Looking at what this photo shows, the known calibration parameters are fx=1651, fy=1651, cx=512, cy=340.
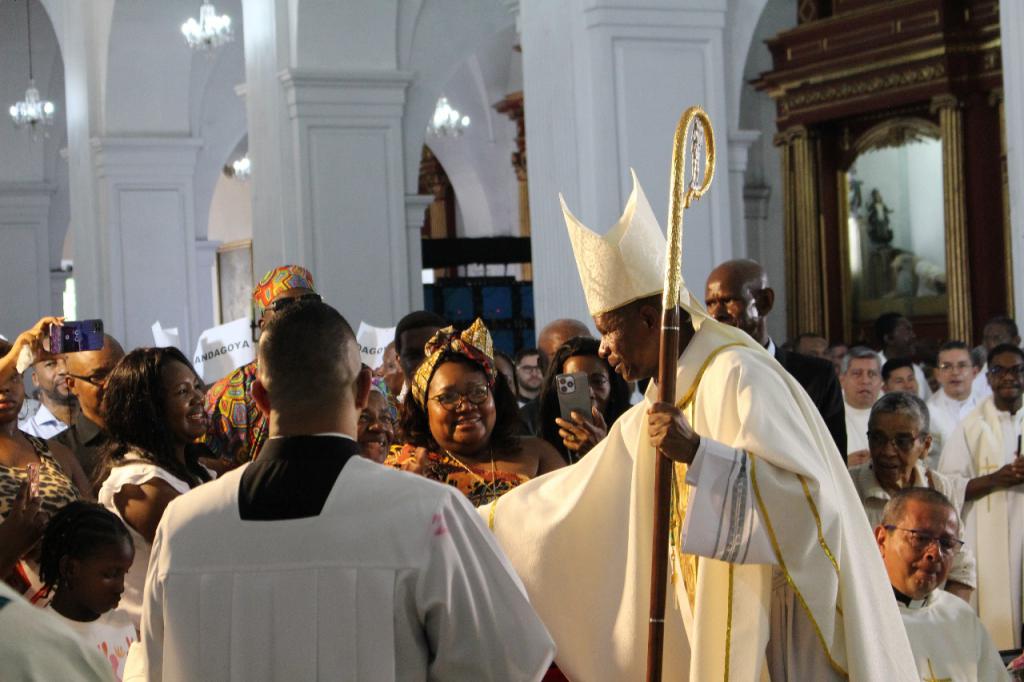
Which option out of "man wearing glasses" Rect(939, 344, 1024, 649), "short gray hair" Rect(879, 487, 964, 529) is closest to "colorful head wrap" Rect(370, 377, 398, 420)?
"short gray hair" Rect(879, 487, 964, 529)

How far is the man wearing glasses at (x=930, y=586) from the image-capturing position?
4.83 meters

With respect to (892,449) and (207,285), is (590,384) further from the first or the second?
(207,285)

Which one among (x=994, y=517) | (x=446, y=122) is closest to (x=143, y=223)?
(x=446, y=122)

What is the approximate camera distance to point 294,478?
2.67 metres

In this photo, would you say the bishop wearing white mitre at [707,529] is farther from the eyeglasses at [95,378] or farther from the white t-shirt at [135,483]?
the eyeglasses at [95,378]

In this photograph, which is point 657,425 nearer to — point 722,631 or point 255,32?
point 722,631

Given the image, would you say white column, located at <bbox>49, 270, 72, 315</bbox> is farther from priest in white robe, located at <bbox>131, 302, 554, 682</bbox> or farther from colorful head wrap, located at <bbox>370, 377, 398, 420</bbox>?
priest in white robe, located at <bbox>131, 302, 554, 682</bbox>

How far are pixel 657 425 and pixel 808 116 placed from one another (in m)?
14.6

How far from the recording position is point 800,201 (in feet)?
58.5

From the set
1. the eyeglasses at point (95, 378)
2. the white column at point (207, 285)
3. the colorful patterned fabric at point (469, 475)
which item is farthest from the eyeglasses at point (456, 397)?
the white column at point (207, 285)

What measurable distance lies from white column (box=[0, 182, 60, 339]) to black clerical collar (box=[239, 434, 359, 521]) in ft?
69.5

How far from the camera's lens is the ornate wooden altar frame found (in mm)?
15852

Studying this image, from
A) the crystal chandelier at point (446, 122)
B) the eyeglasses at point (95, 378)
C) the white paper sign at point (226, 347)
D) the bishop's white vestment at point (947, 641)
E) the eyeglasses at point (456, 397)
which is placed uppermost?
the crystal chandelier at point (446, 122)

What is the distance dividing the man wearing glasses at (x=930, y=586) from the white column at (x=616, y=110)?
372 cm
